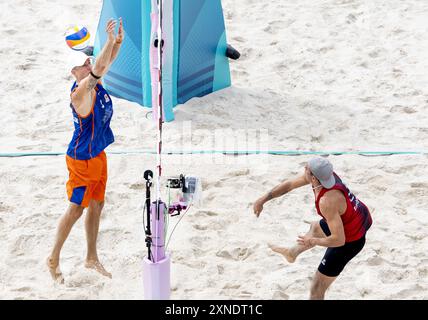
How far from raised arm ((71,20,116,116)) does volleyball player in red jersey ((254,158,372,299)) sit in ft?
4.25

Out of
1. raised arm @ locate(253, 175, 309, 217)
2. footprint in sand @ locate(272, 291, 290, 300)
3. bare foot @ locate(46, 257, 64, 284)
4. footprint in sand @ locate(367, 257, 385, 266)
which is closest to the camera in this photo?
raised arm @ locate(253, 175, 309, 217)

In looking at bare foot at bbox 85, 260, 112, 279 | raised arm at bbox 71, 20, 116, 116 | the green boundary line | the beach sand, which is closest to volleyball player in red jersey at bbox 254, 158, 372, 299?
the beach sand

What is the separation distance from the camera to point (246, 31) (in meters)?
9.20

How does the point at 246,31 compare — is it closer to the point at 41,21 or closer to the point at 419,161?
the point at 41,21

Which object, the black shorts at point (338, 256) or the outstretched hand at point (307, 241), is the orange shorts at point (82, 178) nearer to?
the outstretched hand at point (307, 241)

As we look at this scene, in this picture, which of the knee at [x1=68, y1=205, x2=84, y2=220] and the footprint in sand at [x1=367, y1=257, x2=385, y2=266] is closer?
the knee at [x1=68, y1=205, x2=84, y2=220]

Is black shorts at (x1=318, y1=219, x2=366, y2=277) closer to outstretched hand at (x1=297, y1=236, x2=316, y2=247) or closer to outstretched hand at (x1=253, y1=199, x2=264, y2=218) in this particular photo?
outstretched hand at (x1=297, y1=236, x2=316, y2=247)

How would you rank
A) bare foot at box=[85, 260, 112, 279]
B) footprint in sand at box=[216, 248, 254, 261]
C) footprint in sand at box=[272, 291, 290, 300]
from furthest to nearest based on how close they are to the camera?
footprint in sand at box=[216, 248, 254, 261], bare foot at box=[85, 260, 112, 279], footprint in sand at box=[272, 291, 290, 300]

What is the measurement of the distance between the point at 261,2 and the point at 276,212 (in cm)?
432

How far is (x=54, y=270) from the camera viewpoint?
5156 mm

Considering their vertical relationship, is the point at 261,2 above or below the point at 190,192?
below

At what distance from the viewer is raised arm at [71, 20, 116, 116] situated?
473cm

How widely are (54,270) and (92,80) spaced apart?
4.03ft

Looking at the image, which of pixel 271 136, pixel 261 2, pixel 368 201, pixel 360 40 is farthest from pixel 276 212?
pixel 261 2
